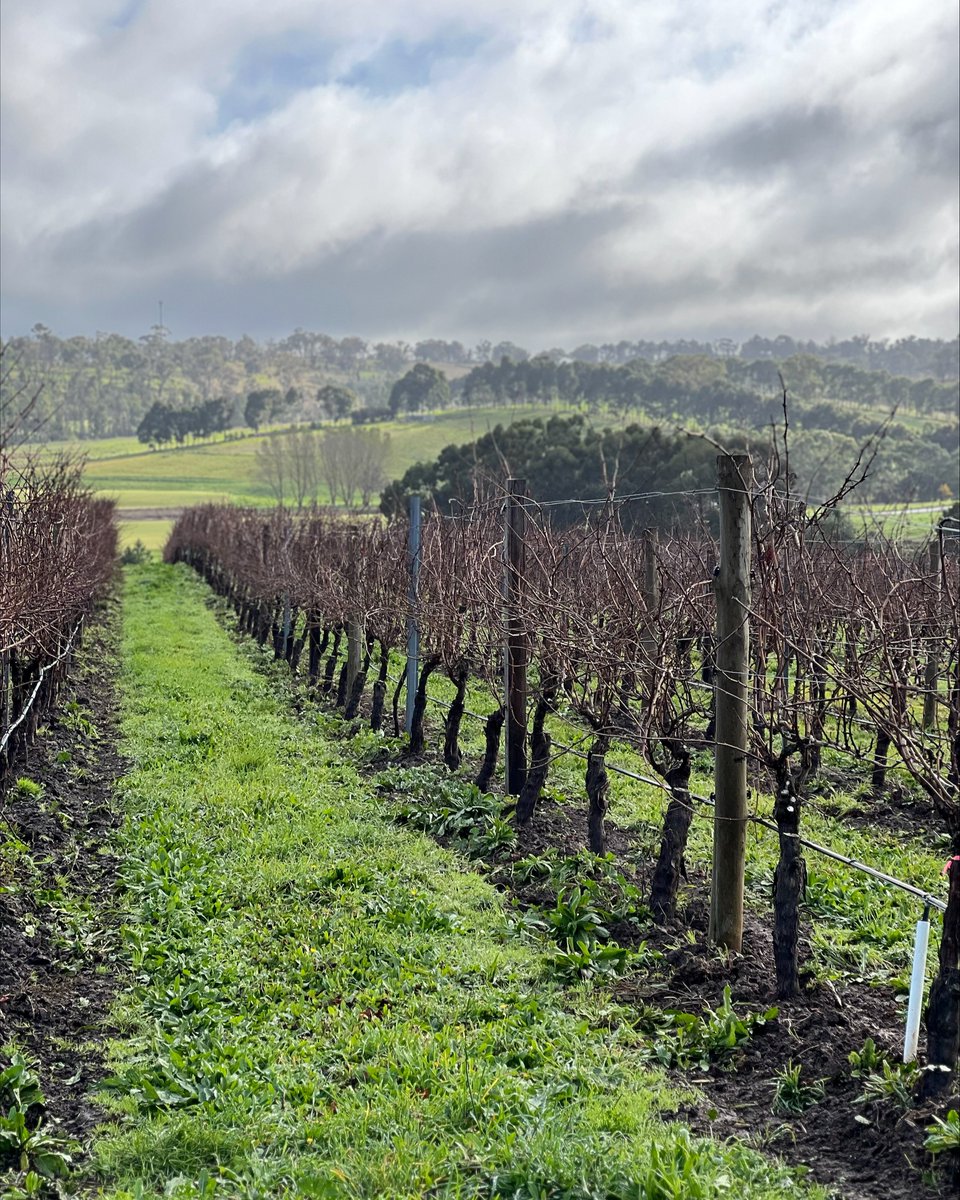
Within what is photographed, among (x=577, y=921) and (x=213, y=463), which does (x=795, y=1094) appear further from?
(x=213, y=463)

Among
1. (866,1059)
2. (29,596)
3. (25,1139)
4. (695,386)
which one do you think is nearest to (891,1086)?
(866,1059)

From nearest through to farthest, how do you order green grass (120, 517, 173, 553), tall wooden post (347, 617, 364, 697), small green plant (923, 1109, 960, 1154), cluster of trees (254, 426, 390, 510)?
small green plant (923, 1109, 960, 1154) → tall wooden post (347, 617, 364, 697) → green grass (120, 517, 173, 553) → cluster of trees (254, 426, 390, 510)

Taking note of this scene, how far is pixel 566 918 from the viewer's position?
6.59 m

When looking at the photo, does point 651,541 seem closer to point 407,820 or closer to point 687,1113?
point 407,820

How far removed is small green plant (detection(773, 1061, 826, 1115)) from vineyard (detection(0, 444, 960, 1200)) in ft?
0.04

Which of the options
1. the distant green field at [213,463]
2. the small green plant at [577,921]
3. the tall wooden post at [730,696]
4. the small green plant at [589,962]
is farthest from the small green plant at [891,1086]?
the distant green field at [213,463]

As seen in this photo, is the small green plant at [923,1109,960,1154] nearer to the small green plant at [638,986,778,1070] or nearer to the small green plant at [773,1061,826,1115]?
the small green plant at [773,1061,826,1115]

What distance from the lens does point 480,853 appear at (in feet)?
27.6

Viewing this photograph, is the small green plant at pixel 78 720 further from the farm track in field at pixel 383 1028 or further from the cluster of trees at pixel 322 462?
the cluster of trees at pixel 322 462

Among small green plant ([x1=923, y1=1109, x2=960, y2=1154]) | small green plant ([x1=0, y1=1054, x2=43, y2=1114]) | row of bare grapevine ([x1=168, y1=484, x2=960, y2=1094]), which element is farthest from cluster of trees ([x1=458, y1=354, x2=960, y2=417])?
small green plant ([x1=0, y1=1054, x2=43, y2=1114])

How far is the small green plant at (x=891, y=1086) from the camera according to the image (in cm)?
430

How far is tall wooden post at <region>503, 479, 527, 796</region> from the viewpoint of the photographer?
9336mm

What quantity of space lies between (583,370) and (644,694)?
117 m

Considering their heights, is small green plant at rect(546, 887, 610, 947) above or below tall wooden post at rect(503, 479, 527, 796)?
below
